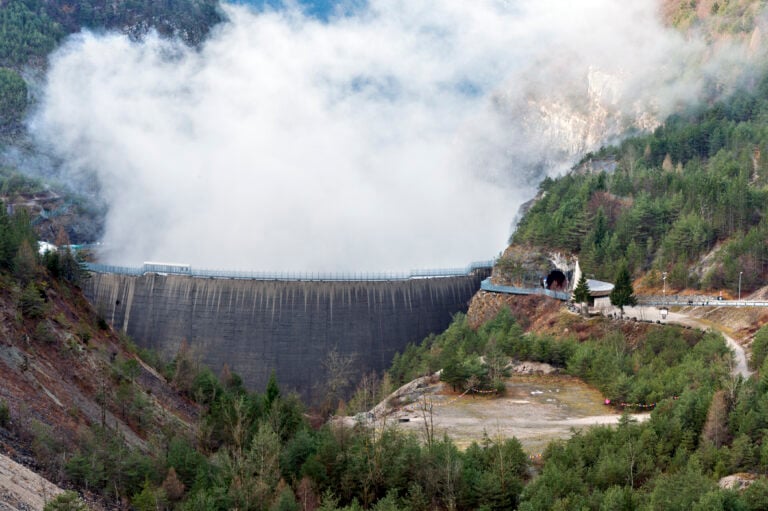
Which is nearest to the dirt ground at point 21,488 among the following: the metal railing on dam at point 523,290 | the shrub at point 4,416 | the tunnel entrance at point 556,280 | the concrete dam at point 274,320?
the shrub at point 4,416

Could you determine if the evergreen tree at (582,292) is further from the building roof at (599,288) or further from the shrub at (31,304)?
the shrub at (31,304)

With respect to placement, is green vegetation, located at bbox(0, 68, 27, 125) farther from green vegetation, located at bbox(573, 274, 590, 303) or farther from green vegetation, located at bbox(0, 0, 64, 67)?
green vegetation, located at bbox(573, 274, 590, 303)

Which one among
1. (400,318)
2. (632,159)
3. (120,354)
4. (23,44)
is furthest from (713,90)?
(23,44)

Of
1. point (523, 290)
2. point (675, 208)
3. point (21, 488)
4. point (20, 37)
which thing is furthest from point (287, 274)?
point (20, 37)

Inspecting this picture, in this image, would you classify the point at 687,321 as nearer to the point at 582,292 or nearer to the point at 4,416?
the point at 582,292

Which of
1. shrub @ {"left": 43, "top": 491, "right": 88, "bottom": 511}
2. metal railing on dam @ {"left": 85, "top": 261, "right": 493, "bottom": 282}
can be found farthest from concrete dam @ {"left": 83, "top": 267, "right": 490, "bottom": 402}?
shrub @ {"left": 43, "top": 491, "right": 88, "bottom": 511}

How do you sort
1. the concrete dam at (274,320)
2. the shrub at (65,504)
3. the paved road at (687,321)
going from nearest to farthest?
the shrub at (65,504) → the paved road at (687,321) → the concrete dam at (274,320)
